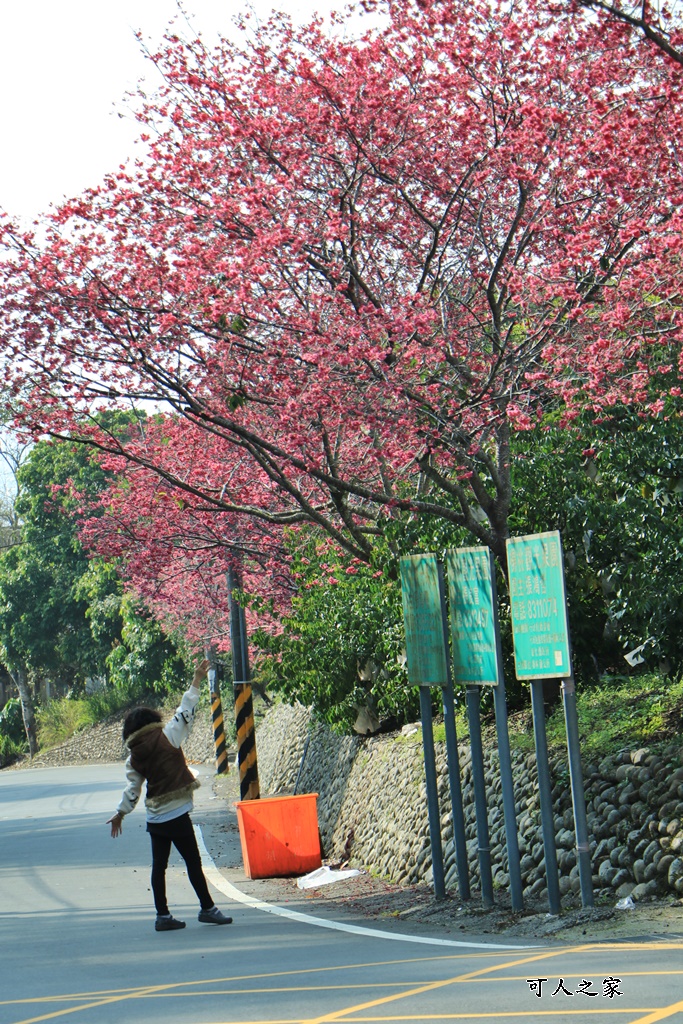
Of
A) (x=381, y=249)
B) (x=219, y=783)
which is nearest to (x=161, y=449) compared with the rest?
(x=381, y=249)

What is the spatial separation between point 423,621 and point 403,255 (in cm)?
350

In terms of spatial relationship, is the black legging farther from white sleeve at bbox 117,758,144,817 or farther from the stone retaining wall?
the stone retaining wall

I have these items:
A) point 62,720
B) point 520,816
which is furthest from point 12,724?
point 520,816

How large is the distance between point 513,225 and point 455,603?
10.1 feet

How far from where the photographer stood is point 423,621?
1091 cm

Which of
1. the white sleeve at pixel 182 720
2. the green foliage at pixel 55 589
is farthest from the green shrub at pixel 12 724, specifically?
the white sleeve at pixel 182 720

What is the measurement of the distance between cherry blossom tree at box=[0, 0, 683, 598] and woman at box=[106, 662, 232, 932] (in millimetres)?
2480

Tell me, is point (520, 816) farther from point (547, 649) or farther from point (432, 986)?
point (432, 986)

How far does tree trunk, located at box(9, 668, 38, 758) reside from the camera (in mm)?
52812

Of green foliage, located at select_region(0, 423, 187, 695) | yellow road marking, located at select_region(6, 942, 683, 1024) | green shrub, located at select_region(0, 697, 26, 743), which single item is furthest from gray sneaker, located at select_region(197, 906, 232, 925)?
green shrub, located at select_region(0, 697, 26, 743)

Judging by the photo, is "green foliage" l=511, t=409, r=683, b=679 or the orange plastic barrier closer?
"green foliage" l=511, t=409, r=683, b=679

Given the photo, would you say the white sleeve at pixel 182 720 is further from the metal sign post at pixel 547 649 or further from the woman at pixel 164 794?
the metal sign post at pixel 547 649

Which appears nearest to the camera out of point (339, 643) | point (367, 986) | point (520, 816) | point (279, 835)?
point (367, 986)

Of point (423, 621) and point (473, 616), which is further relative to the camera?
point (423, 621)
